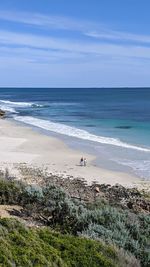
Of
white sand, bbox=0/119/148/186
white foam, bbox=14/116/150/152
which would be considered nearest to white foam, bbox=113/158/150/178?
white sand, bbox=0/119/148/186

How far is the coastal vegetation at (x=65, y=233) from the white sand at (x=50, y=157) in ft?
26.8

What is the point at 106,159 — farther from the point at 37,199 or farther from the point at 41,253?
the point at 41,253

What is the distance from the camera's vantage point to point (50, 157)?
26984mm

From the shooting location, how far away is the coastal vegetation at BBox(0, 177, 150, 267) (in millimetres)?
7578

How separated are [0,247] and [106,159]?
65.5ft

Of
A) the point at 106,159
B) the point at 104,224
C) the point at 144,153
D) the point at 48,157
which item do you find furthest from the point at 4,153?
the point at 104,224

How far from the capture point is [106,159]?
26.8 metres

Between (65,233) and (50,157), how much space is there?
17132 mm

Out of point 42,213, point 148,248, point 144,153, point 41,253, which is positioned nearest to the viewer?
point 41,253

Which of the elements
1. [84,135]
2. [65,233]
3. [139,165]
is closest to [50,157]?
[139,165]

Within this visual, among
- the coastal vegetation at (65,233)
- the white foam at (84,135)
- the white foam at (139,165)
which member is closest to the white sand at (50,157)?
the white foam at (139,165)

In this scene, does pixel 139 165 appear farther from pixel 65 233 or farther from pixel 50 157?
pixel 65 233

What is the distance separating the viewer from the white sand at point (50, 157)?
21484 mm

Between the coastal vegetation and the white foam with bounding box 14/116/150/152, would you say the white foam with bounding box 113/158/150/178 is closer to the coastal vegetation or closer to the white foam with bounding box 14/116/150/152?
the white foam with bounding box 14/116/150/152
